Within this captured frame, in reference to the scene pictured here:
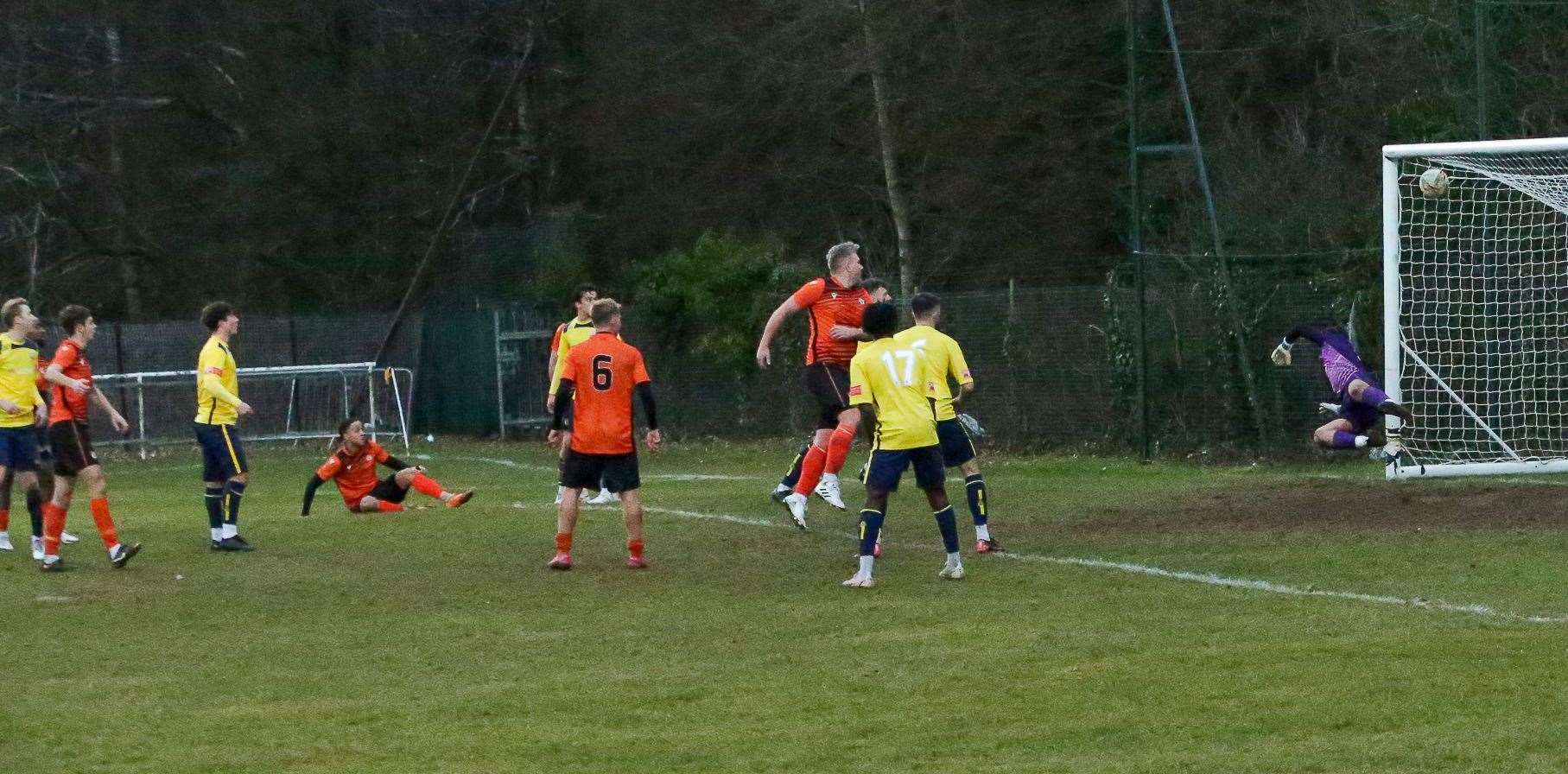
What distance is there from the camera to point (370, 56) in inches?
1499

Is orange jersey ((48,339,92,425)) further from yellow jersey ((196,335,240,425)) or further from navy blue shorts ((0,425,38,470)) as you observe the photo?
yellow jersey ((196,335,240,425))

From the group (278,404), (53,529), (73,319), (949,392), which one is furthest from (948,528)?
(278,404)

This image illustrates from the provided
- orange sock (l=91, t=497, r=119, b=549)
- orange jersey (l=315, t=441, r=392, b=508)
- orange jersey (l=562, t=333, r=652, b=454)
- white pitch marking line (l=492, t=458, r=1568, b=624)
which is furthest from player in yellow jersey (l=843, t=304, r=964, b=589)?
orange jersey (l=315, t=441, r=392, b=508)

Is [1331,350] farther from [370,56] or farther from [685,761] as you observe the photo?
[370,56]

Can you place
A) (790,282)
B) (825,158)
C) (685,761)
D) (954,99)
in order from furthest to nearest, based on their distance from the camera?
(825,158) < (954,99) < (790,282) < (685,761)

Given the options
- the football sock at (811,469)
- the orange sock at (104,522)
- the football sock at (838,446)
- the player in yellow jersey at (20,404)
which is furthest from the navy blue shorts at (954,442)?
the player in yellow jersey at (20,404)

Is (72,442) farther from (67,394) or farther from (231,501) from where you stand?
(231,501)

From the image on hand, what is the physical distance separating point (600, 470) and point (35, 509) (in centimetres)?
440

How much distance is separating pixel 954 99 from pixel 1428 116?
911cm

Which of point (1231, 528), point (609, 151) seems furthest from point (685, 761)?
point (609, 151)

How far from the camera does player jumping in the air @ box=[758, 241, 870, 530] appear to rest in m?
13.6

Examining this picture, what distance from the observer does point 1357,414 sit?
16656mm

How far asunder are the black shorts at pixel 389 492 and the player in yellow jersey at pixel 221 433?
3.07 meters

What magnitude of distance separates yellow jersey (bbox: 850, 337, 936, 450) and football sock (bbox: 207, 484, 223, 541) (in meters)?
5.60
